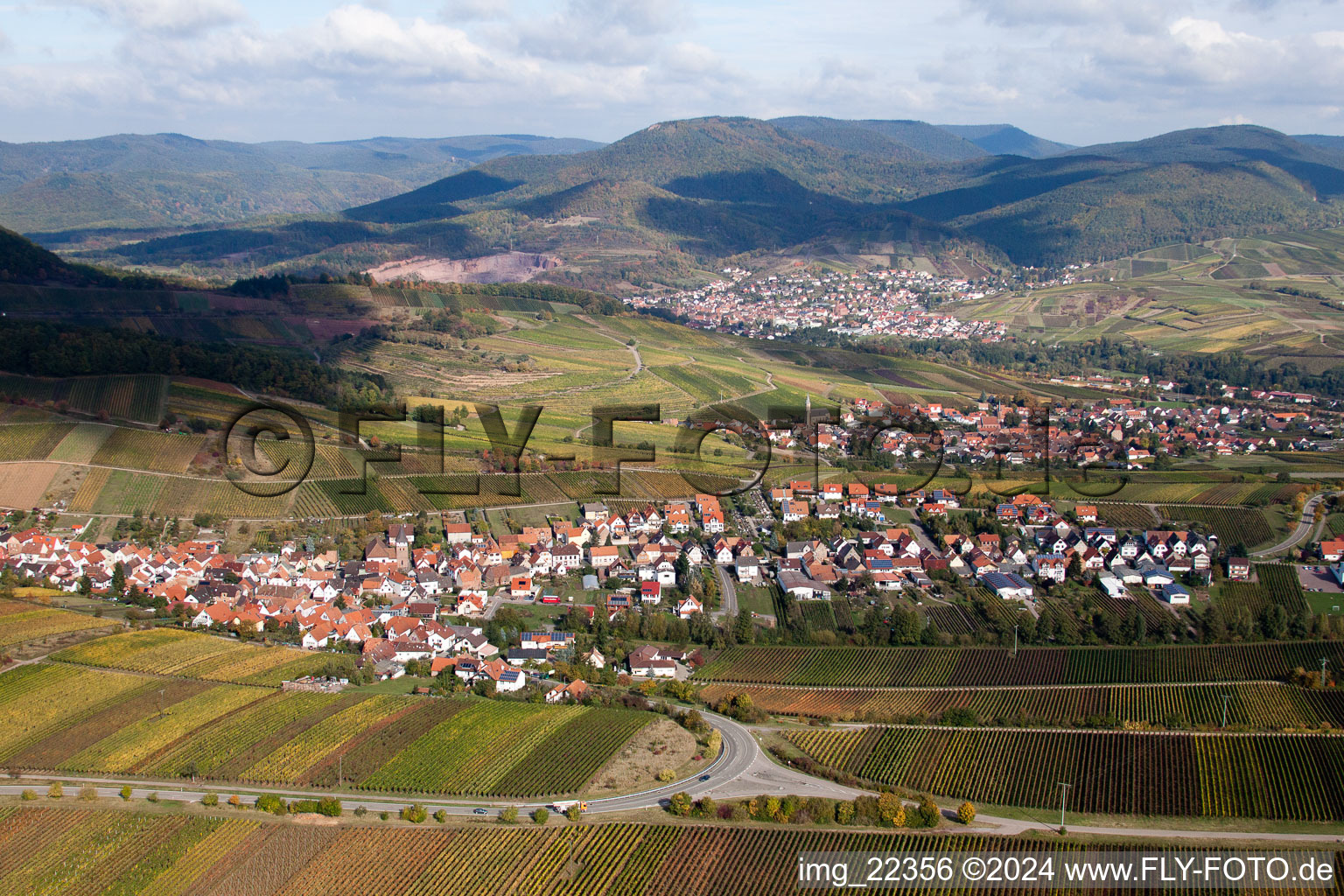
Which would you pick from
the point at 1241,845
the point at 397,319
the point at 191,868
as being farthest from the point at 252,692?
the point at 397,319

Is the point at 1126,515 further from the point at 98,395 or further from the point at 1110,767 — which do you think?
the point at 98,395

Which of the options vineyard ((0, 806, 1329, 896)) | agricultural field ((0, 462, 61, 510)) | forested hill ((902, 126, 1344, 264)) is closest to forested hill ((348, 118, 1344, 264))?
forested hill ((902, 126, 1344, 264))

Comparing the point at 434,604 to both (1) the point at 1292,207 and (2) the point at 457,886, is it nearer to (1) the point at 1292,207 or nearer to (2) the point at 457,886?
(2) the point at 457,886

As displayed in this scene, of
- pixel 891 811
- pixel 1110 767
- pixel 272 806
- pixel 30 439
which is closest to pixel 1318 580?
pixel 1110 767

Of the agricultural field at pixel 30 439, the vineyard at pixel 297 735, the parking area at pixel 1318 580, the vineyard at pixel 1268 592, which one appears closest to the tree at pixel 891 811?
the vineyard at pixel 297 735

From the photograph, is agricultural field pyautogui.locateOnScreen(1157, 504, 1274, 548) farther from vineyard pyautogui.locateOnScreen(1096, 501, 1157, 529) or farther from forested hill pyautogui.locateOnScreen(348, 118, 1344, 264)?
forested hill pyautogui.locateOnScreen(348, 118, 1344, 264)

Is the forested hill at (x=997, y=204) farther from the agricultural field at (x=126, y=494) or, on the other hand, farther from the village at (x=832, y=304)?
the agricultural field at (x=126, y=494)
